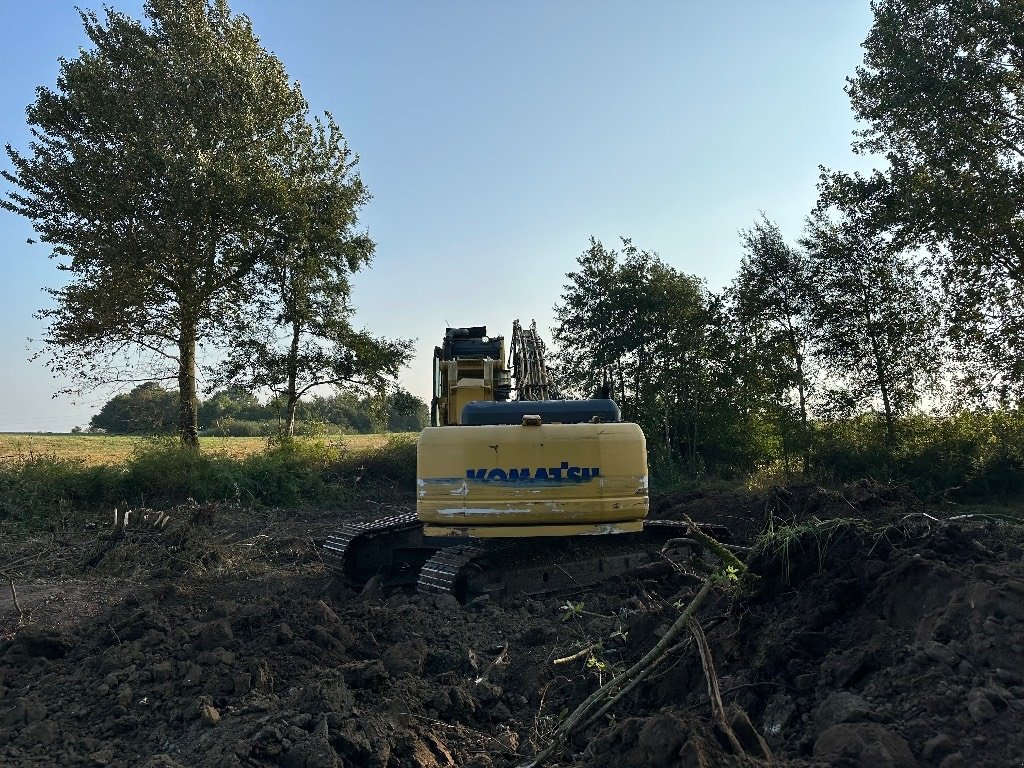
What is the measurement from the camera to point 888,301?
16281 millimetres

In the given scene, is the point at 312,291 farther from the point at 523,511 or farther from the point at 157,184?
the point at 523,511

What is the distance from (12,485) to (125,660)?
32.2 ft

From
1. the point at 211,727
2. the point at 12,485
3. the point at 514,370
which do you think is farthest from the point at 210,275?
the point at 211,727

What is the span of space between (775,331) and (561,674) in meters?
13.6

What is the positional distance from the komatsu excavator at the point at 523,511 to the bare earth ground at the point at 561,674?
418 mm

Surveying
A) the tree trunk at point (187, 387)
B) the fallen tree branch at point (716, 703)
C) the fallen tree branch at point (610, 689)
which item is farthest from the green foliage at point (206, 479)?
the fallen tree branch at point (716, 703)

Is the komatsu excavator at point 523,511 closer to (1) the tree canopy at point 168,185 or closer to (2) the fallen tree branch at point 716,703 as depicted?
(2) the fallen tree branch at point 716,703

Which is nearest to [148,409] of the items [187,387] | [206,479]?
[187,387]

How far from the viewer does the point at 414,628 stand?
21.4 feet

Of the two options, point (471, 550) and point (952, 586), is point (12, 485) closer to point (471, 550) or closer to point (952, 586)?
point (471, 550)

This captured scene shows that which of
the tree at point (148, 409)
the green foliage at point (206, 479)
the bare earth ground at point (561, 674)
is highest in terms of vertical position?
the tree at point (148, 409)

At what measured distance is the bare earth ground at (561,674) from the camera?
3365 millimetres

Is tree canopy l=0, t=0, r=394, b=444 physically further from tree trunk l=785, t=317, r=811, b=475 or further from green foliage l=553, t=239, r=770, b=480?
tree trunk l=785, t=317, r=811, b=475

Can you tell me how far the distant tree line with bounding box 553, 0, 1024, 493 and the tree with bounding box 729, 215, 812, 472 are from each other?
0.10ft
